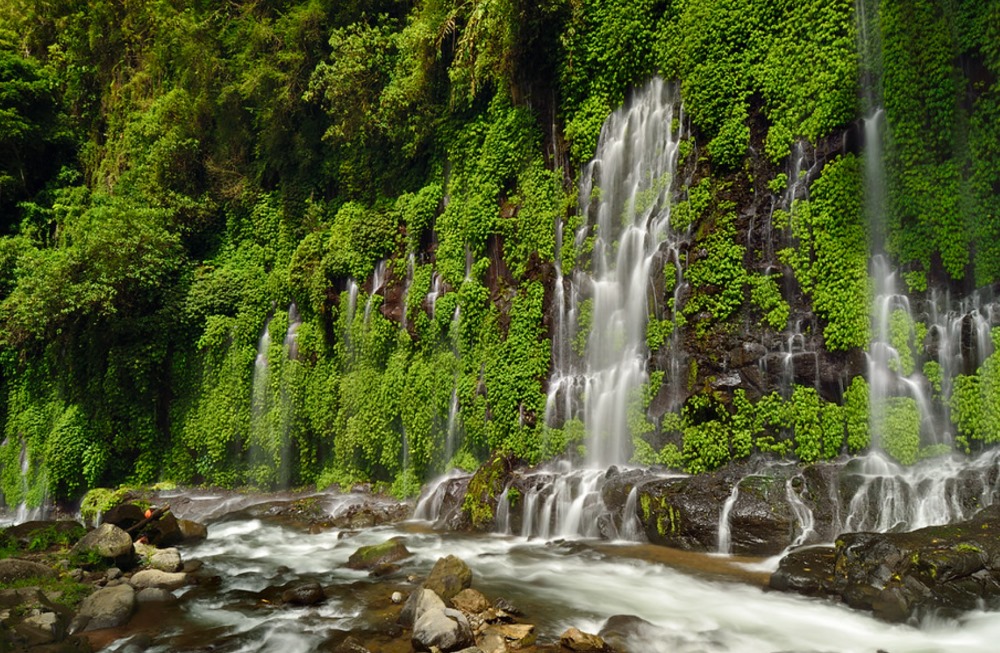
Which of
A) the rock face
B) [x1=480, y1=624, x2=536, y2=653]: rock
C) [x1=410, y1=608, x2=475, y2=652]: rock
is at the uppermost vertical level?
the rock face

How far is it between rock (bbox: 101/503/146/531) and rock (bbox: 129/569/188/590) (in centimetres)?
245

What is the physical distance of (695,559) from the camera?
30.8ft

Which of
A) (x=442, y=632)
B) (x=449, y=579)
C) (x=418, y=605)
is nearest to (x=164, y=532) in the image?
(x=449, y=579)

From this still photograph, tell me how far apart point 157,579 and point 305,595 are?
7.85ft

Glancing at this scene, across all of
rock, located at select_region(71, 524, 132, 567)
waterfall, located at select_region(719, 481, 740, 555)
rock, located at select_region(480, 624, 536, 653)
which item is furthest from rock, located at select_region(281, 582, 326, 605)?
waterfall, located at select_region(719, 481, 740, 555)

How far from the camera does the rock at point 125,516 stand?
11.3 meters

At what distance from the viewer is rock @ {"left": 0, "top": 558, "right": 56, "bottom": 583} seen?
8629 mm

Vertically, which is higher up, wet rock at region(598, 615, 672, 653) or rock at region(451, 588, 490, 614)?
rock at region(451, 588, 490, 614)

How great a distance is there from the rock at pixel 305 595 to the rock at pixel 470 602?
6.39ft

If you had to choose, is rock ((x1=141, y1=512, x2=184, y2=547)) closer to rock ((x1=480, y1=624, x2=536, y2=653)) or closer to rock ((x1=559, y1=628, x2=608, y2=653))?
rock ((x1=480, y1=624, x2=536, y2=653))

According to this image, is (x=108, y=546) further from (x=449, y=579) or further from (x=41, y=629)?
(x=449, y=579)

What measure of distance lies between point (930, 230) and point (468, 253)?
31.4 ft

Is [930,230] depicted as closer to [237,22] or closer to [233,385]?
[233,385]

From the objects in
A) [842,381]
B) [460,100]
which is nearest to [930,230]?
[842,381]
